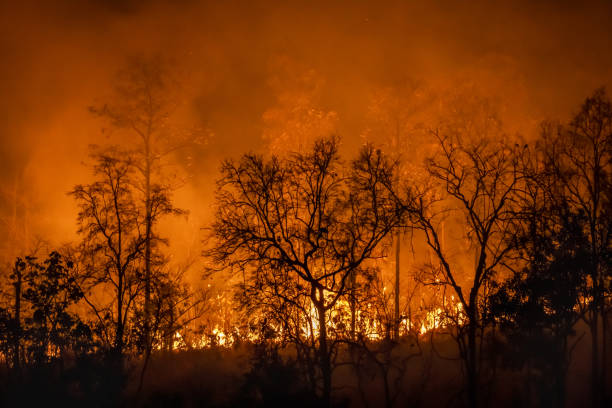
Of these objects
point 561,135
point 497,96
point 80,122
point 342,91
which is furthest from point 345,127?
point 561,135

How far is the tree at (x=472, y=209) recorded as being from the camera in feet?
52.0

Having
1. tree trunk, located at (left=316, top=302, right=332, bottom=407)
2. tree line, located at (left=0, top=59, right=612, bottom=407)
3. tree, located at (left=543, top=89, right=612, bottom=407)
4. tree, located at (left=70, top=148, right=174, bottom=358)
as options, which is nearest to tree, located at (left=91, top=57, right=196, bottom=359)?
tree, located at (left=70, top=148, right=174, bottom=358)

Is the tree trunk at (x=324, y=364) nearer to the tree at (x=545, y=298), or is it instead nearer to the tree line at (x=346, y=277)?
the tree line at (x=346, y=277)

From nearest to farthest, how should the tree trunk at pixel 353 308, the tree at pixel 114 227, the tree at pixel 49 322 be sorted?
the tree trunk at pixel 353 308 → the tree at pixel 49 322 → the tree at pixel 114 227

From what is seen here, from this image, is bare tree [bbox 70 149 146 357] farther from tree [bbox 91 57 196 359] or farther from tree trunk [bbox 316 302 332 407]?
tree trunk [bbox 316 302 332 407]

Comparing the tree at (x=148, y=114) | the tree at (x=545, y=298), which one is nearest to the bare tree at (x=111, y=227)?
the tree at (x=148, y=114)

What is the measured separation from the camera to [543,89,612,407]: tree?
660 inches

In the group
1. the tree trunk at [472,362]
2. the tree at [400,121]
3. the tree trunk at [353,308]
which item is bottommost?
the tree trunk at [472,362]

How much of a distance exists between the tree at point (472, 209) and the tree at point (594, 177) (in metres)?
1.52

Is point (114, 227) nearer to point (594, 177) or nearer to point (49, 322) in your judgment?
point (49, 322)

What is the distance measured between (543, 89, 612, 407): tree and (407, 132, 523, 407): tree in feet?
4.98

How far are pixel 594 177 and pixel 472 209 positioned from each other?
4.28m

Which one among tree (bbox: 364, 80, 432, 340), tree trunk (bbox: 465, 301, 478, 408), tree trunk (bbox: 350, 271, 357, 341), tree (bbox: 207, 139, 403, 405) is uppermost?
tree (bbox: 364, 80, 432, 340)

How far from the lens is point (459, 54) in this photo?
6725 centimetres
